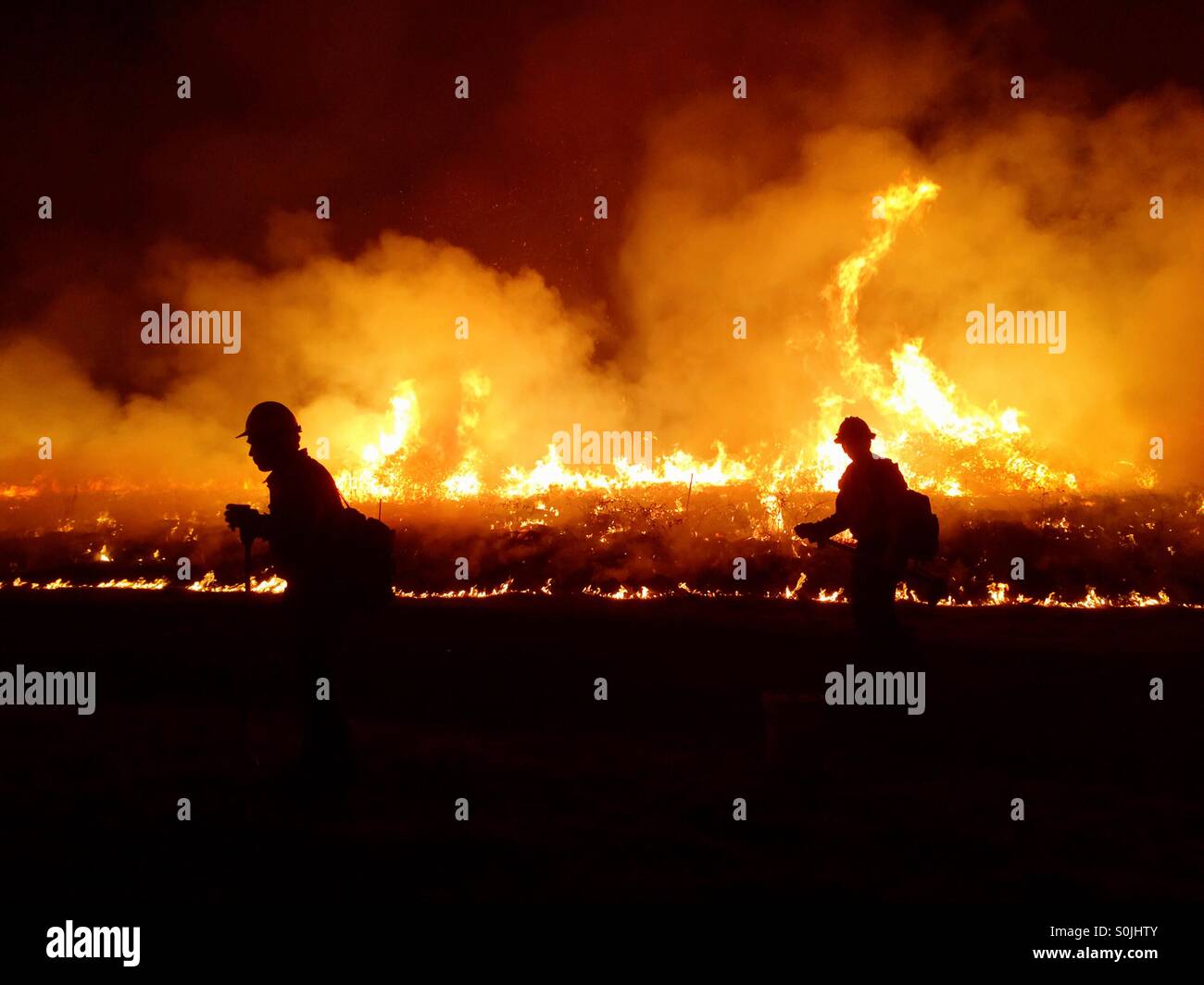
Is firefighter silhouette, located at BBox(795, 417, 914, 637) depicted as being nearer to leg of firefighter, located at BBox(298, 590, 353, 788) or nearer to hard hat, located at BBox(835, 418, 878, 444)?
hard hat, located at BBox(835, 418, 878, 444)

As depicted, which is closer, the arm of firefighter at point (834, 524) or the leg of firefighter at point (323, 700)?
the leg of firefighter at point (323, 700)

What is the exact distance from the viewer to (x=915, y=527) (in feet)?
21.4

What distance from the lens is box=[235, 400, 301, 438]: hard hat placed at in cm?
539

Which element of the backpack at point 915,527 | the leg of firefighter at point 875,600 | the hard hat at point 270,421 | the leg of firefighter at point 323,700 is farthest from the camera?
the leg of firefighter at point 875,600

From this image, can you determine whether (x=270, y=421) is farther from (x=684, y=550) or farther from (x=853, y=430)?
(x=684, y=550)

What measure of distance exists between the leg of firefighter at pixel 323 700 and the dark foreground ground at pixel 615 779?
7.8 inches

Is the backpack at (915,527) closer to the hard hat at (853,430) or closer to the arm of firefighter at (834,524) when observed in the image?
the arm of firefighter at (834,524)

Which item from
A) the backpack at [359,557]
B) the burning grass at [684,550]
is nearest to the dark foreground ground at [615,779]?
the backpack at [359,557]

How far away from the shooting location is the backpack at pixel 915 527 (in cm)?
648

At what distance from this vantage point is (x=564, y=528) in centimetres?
1819

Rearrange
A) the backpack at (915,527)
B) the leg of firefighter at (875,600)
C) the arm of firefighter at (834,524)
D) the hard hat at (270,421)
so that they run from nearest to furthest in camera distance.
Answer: the hard hat at (270,421)
the backpack at (915,527)
the leg of firefighter at (875,600)
the arm of firefighter at (834,524)

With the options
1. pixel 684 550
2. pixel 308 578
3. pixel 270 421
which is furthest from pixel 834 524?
pixel 684 550

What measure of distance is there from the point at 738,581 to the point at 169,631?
8673 millimetres
